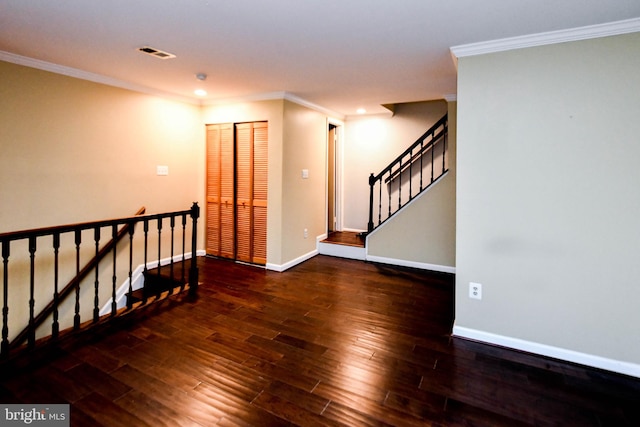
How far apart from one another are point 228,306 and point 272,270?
1.30 meters

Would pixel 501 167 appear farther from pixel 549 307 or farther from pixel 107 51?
pixel 107 51

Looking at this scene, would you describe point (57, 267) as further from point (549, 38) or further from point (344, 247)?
point (549, 38)

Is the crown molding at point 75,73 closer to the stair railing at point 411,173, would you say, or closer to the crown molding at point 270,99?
the crown molding at point 270,99

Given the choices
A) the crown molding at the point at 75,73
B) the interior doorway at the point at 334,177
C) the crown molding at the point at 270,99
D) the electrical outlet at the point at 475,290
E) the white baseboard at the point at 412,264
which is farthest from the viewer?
the interior doorway at the point at 334,177

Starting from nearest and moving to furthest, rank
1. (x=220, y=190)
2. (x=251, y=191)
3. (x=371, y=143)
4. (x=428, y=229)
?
(x=428, y=229) < (x=251, y=191) < (x=220, y=190) < (x=371, y=143)

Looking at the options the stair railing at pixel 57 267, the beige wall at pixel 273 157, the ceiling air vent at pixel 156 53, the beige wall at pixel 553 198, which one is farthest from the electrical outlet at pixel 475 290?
the ceiling air vent at pixel 156 53

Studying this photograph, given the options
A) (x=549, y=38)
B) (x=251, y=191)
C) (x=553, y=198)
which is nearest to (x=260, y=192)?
(x=251, y=191)

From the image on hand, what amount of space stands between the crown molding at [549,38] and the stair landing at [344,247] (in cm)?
316

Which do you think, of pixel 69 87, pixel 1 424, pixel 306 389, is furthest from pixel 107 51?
pixel 306 389

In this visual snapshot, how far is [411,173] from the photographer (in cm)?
558

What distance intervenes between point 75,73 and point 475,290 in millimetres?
4601

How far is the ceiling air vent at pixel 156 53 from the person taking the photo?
2.87 meters

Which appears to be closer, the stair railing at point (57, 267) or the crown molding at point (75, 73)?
the stair railing at point (57, 267)

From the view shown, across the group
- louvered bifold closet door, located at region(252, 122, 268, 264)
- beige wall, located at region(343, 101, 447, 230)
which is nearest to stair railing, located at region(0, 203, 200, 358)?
louvered bifold closet door, located at region(252, 122, 268, 264)
